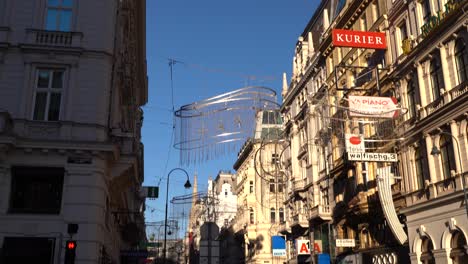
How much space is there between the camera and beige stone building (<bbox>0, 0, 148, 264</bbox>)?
67.0ft

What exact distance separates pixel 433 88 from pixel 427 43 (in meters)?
2.62

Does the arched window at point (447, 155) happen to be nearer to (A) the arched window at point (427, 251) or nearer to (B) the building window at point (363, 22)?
(A) the arched window at point (427, 251)

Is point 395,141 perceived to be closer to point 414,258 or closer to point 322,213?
point 414,258

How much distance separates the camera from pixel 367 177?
35.5 meters

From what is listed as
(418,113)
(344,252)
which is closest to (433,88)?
(418,113)

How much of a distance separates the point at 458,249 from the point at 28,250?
20451 mm

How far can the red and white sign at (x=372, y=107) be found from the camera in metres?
29.5

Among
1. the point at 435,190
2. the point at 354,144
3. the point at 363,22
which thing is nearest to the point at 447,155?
the point at 435,190

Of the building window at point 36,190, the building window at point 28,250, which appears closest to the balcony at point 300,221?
the building window at point 36,190

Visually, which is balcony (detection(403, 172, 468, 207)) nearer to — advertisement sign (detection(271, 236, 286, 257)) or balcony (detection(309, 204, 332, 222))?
balcony (detection(309, 204, 332, 222))

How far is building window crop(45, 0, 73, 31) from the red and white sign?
54.7 feet

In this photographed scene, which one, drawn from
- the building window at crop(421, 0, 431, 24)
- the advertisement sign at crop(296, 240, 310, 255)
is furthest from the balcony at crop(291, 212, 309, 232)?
the building window at crop(421, 0, 431, 24)

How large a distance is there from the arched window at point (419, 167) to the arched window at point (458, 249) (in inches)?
163

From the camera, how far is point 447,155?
2608cm
